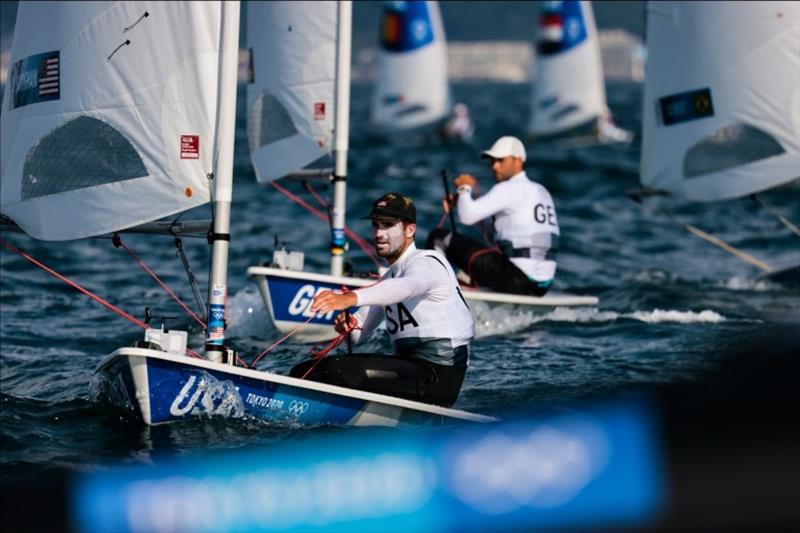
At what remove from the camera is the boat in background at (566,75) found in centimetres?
3344

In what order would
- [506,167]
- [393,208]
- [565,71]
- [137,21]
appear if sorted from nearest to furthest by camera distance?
[393,208] → [137,21] → [506,167] → [565,71]

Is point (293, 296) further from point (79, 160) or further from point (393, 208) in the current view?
point (393, 208)

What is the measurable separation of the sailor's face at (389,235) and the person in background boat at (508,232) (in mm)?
3635

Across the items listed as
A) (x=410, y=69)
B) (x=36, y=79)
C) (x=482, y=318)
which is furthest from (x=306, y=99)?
(x=410, y=69)

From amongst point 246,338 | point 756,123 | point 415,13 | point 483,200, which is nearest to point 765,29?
point 756,123

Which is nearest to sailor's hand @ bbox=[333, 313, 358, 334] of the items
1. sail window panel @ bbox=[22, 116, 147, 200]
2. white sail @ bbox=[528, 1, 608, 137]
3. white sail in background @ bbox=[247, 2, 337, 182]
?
sail window panel @ bbox=[22, 116, 147, 200]

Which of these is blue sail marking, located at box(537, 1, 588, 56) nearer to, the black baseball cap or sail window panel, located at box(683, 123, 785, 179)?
sail window panel, located at box(683, 123, 785, 179)

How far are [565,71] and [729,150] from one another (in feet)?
76.8

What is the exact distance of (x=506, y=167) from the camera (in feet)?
31.7

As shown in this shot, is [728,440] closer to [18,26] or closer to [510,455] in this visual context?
[510,455]

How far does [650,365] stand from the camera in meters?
8.60

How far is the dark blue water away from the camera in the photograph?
20.3 ft

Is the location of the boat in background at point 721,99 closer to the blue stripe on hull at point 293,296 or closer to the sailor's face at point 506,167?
the sailor's face at point 506,167

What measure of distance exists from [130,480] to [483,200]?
8.25 meters
